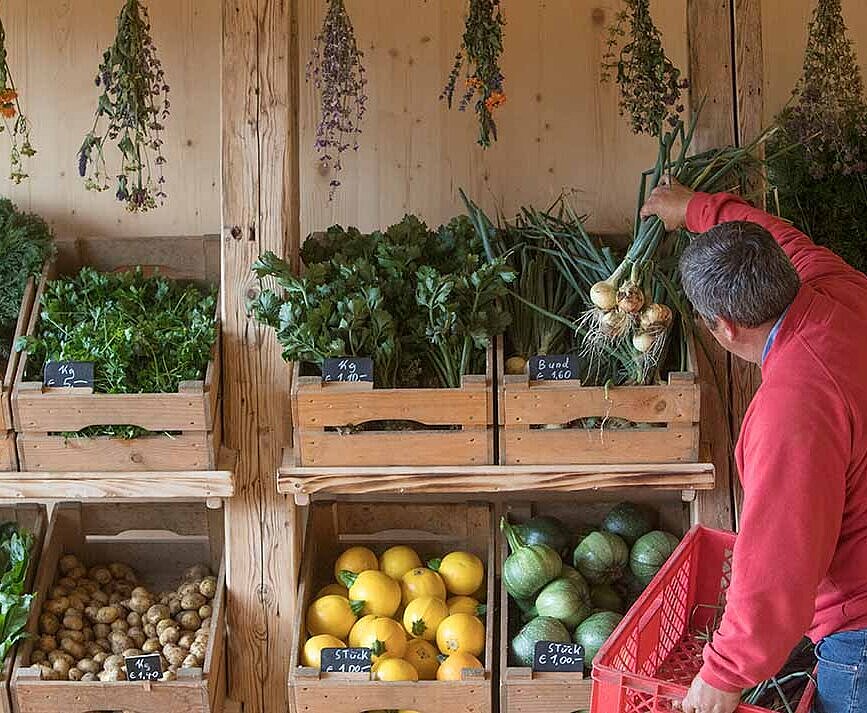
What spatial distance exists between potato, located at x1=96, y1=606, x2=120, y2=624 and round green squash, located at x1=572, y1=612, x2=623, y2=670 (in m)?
1.08

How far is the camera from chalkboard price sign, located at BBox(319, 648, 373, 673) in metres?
2.40

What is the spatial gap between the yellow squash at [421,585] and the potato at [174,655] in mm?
523

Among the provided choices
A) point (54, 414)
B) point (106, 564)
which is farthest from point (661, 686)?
point (106, 564)

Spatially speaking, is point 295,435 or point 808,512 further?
point 295,435

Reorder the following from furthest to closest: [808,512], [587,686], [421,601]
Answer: [421,601]
[587,686]
[808,512]

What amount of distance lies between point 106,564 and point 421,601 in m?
0.85

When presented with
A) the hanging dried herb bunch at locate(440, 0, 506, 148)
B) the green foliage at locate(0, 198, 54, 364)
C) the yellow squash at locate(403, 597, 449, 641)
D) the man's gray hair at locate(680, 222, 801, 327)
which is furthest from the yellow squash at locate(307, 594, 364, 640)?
the man's gray hair at locate(680, 222, 801, 327)

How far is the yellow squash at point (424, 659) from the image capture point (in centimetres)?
253

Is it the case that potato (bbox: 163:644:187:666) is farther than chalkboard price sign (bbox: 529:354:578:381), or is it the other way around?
potato (bbox: 163:644:187:666)

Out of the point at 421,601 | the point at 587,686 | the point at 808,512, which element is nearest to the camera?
the point at 808,512

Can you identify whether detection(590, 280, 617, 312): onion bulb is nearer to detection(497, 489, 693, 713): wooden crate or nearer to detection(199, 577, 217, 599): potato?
detection(497, 489, 693, 713): wooden crate

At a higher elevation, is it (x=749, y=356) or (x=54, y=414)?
(x=749, y=356)

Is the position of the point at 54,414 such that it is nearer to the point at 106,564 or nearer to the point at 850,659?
the point at 106,564

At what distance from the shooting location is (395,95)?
2869mm
